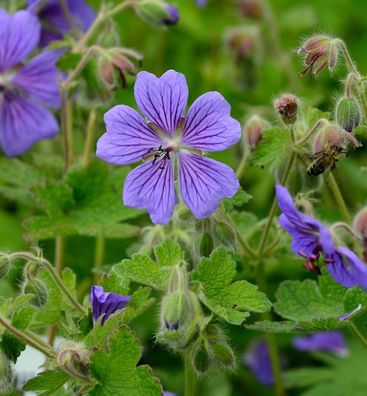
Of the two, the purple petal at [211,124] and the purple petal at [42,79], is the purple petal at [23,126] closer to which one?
the purple petal at [42,79]

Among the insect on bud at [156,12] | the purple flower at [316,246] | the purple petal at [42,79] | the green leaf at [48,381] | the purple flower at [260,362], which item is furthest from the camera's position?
the purple flower at [260,362]

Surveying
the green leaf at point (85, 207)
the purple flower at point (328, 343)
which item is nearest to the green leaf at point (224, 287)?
the green leaf at point (85, 207)

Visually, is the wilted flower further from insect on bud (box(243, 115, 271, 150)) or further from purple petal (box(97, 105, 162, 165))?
purple petal (box(97, 105, 162, 165))

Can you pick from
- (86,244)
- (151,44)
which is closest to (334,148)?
(86,244)

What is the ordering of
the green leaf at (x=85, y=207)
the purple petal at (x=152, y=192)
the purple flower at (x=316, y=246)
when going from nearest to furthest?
the purple flower at (x=316, y=246), the purple petal at (x=152, y=192), the green leaf at (x=85, y=207)

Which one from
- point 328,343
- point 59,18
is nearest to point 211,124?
point 59,18

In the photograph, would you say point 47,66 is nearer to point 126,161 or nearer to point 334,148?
point 126,161

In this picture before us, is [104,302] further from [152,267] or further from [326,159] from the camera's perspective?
[326,159]
